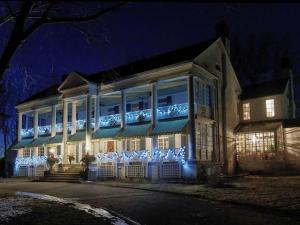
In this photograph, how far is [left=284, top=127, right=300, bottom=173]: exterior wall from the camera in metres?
25.7

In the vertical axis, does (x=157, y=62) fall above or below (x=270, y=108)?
above

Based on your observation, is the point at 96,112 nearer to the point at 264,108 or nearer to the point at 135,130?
the point at 135,130

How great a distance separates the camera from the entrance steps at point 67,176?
82.2 feet

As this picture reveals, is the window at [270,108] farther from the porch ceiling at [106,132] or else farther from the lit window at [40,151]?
the lit window at [40,151]

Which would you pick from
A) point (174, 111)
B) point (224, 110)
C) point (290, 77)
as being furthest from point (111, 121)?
point (290, 77)

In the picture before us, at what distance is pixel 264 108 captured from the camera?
29.3 metres

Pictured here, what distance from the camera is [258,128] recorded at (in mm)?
27641

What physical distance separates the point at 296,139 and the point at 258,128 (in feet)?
9.16

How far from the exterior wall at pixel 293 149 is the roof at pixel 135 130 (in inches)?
378

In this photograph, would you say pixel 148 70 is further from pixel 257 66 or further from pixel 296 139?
pixel 257 66

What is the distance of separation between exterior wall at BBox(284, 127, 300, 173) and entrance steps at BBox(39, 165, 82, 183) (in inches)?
554

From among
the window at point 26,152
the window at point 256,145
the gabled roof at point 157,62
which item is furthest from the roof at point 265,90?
the window at point 26,152

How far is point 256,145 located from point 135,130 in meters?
9.04

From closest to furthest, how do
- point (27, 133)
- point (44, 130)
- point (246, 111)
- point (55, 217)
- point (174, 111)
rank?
point (55, 217), point (174, 111), point (246, 111), point (44, 130), point (27, 133)
